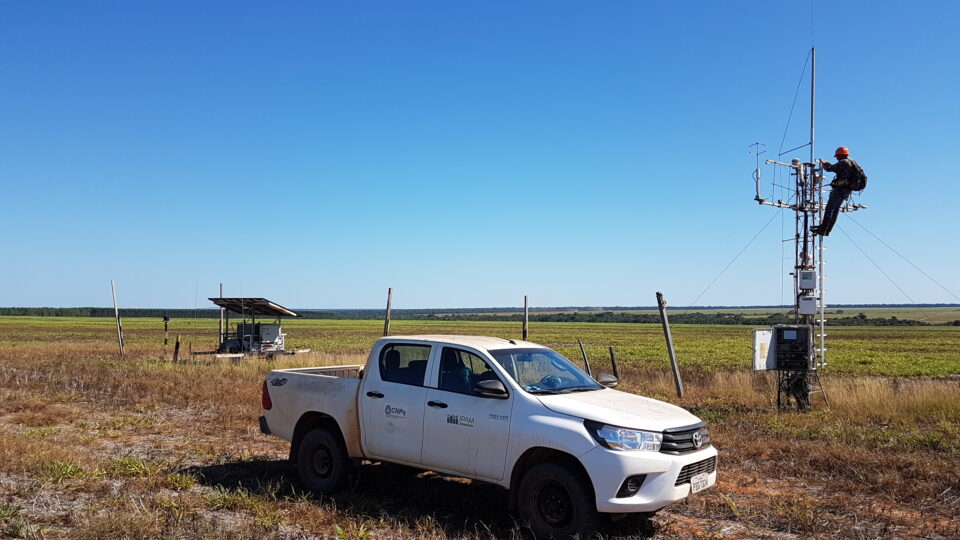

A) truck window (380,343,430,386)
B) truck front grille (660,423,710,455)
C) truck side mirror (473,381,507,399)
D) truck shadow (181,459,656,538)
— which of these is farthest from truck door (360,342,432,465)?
truck front grille (660,423,710,455)

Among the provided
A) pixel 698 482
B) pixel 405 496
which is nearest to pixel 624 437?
pixel 698 482

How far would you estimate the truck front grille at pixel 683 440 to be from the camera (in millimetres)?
6027

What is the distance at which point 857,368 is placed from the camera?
31125 mm

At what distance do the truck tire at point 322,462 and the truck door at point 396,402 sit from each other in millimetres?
423

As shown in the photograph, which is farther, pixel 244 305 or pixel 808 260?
pixel 244 305

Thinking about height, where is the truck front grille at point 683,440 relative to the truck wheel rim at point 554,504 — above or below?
above

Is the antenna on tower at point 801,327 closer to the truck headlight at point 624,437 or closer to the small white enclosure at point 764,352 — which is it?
the small white enclosure at point 764,352

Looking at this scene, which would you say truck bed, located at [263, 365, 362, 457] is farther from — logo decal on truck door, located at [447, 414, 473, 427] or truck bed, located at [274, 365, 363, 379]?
logo decal on truck door, located at [447, 414, 473, 427]

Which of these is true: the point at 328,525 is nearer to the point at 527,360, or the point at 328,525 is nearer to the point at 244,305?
the point at 527,360

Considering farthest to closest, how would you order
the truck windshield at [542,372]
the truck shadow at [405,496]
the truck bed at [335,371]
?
1. the truck bed at [335,371]
2. the truck windshield at [542,372]
3. the truck shadow at [405,496]

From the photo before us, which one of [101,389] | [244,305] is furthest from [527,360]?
[244,305]

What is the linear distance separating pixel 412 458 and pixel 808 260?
A: 10655 millimetres

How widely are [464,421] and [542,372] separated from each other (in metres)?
0.97

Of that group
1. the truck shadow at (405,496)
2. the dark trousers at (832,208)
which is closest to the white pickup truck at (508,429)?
the truck shadow at (405,496)
